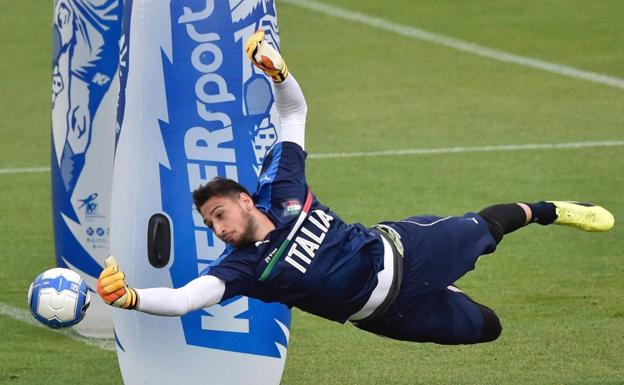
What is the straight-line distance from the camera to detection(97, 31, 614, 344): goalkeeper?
7.00 meters

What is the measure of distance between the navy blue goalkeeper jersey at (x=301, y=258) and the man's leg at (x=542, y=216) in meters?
0.81

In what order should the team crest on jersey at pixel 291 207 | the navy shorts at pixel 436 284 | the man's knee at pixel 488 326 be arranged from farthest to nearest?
the man's knee at pixel 488 326
the navy shorts at pixel 436 284
the team crest on jersey at pixel 291 207

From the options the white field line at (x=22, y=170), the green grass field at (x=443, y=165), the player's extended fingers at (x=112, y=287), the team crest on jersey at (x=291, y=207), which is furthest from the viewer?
the white field line at (x=22, y=170)

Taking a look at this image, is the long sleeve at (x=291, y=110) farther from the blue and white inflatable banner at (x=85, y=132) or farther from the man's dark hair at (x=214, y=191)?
the blue and white inflatable banner at (x=85, y=132)

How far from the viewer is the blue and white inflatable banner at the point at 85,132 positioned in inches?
377

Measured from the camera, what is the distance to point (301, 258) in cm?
709

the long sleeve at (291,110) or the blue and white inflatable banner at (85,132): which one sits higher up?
the long sleeve at (291,110)

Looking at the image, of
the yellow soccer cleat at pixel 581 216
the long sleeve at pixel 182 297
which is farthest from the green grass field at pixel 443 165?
the long sleeve at pixel 182 297

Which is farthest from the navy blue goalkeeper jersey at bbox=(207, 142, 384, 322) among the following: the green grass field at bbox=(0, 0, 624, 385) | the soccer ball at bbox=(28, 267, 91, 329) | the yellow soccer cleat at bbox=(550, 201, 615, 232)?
the green grass field at bbox=(0, 0, 624, 385)

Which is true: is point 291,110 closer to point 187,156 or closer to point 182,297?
point 187,156

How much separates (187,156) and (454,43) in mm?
10113

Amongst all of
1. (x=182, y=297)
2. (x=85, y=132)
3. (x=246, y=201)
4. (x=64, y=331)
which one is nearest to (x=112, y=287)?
(x=182, y=297)

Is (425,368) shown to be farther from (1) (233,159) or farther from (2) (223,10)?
(2) (223,10)

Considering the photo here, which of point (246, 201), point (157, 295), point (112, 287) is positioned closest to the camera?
point (112, 287)
